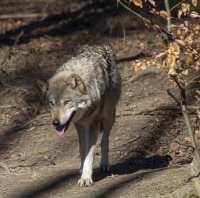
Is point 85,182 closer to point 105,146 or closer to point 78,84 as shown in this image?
point 105,146

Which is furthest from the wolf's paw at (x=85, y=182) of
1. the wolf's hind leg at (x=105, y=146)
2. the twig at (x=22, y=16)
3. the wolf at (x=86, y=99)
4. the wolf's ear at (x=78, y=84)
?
the twig at (x=22, y=16)

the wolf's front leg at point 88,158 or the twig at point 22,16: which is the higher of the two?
the twig at point 22,16

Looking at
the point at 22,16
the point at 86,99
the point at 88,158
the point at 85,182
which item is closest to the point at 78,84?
the point at 86,99

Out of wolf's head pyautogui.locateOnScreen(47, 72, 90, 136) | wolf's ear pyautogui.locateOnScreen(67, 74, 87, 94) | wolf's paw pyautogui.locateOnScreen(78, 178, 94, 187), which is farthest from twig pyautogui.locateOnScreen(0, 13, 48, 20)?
wolf's paw pyautogui.locateOnScreen(78, 178, 94, 187)

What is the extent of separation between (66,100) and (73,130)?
289 centimetres

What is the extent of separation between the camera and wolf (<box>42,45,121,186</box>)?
809cm

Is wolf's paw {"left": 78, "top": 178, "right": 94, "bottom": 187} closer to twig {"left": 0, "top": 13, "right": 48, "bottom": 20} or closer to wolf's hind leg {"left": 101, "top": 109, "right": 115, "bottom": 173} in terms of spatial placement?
wolf's hind leg {"left": 101, "top": 109, "right": 115, "bottom": 173}

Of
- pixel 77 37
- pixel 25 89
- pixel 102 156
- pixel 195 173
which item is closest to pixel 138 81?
pixel 25 89

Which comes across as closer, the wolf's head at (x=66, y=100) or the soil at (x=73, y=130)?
the wolf's head at (x=66, y=100)

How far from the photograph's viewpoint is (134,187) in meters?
7.77

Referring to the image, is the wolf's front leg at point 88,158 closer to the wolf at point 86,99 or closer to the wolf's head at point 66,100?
the wolf at point 86,99

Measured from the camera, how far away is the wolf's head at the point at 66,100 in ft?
26.2

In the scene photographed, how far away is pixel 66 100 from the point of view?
26.7ft

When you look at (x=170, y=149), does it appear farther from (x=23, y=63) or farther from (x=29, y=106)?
(x=23, y=63)
